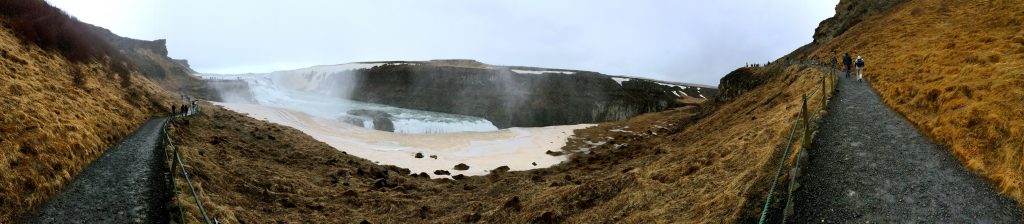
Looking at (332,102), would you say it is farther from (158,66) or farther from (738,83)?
(738,83)

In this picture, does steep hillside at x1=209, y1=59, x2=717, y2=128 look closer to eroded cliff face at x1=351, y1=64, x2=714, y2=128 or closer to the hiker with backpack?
eroded cliff face at x1=351, y1=64, x2=714, y2=128

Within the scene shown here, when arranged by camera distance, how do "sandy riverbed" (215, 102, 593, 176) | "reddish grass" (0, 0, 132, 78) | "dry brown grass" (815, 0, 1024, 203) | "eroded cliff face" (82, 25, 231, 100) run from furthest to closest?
1. "eroded cliff face" (82, 25, 231, 100)
2. "sandy riverbed" (215, 102, 593, 176)
3. "reddish grass" (0, 0, 132, 78)
4. "dry brown grass" (815, 0, 1024, 203)

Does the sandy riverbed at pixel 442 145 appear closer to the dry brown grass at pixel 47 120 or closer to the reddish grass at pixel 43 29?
the dry brown grass at pixel 47 120

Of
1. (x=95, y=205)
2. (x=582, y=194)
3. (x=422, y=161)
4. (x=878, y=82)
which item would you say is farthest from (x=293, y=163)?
(x=878, y=82)

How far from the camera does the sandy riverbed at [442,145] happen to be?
114 feet

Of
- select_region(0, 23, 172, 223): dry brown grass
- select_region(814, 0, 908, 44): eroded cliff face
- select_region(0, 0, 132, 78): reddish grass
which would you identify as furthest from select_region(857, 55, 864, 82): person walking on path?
select_region(0, 0, 132, 78): reddish grass

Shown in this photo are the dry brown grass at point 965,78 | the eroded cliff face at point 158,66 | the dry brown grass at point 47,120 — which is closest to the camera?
the dry brown grass at point 965,78

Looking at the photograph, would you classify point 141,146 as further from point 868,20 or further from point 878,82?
point 868,20

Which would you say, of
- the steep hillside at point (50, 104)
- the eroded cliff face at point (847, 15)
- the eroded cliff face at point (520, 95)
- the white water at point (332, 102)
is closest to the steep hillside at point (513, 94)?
the eroded cliff face at point (520, 95)

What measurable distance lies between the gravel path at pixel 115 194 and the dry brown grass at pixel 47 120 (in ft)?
1.07

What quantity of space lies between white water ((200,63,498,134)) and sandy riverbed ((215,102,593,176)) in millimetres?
11130

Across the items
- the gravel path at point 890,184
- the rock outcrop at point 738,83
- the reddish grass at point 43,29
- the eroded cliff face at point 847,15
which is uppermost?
the eroded cliff face at point 847,15

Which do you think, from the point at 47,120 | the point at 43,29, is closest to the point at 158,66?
the point at 43,29

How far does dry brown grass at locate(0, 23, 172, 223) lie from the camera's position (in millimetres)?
11359
